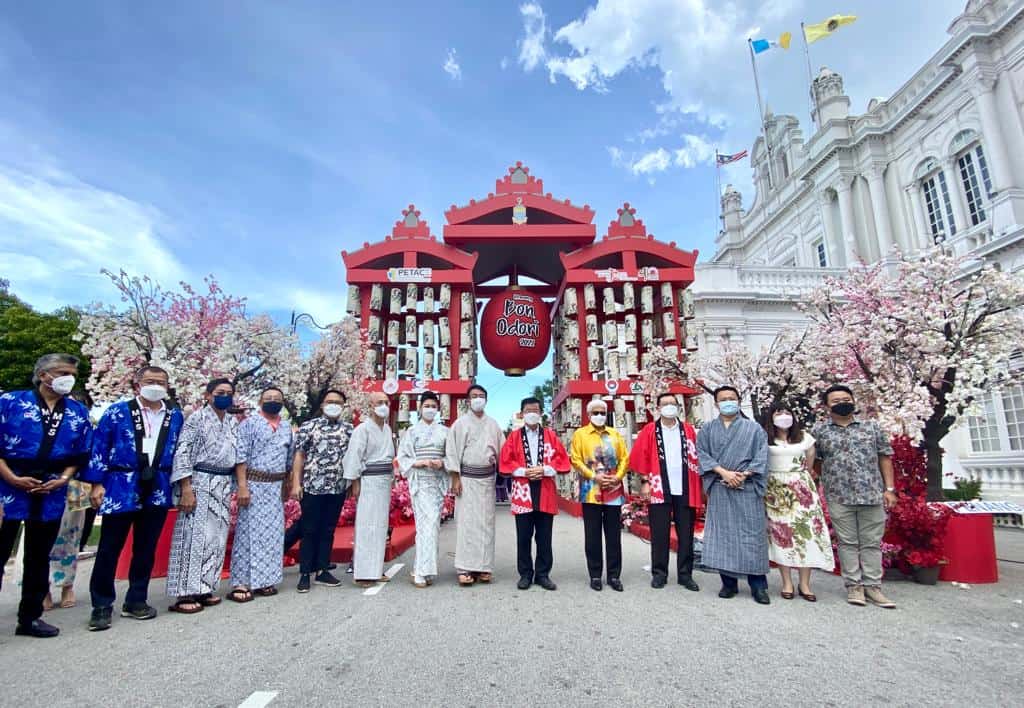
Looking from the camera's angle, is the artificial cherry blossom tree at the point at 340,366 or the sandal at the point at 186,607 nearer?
the sandal at the point at 186,607

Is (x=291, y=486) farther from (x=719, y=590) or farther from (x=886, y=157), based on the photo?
(x=886, y=157)

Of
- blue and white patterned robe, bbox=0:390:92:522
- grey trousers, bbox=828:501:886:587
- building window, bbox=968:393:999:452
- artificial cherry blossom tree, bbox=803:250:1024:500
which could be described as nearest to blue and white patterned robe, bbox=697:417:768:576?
grey trousers, bbox=828:501:886:587

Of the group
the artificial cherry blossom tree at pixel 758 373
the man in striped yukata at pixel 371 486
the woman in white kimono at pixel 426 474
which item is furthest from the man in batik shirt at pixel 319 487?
the artificial cherry blossom tree at pixel 758 373

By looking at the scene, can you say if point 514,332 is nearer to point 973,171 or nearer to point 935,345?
point 935,345

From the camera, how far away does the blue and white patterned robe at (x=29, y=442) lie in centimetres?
354

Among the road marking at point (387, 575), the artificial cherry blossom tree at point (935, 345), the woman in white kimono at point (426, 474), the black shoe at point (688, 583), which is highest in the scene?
the artificial cherry blossom tree at point (935, 345)

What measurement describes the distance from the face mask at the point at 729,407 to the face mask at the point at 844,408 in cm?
79

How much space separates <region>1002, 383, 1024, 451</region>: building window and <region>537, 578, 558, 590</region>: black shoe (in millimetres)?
13891

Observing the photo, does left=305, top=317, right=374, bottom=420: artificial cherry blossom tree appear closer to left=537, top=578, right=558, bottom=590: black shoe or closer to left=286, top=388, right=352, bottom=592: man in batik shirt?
left=286, top=388, right=352, bottom=592: man in batik shirt

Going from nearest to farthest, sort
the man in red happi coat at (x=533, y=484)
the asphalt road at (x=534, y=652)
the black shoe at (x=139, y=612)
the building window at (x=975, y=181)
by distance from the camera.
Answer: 1. the asphalt road at (x=534, y=652)
2. the black shoe at (x=139, y=612)
3. the man in red happi coat at (x=533, y=484)
4. the building window at (x=975, y=181)

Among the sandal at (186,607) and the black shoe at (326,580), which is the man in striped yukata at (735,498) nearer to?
the black shoe at (326,580)

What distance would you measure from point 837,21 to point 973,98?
26.1 feet

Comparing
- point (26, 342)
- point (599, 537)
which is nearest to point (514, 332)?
point (599, 537)

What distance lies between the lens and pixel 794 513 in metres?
4.58
